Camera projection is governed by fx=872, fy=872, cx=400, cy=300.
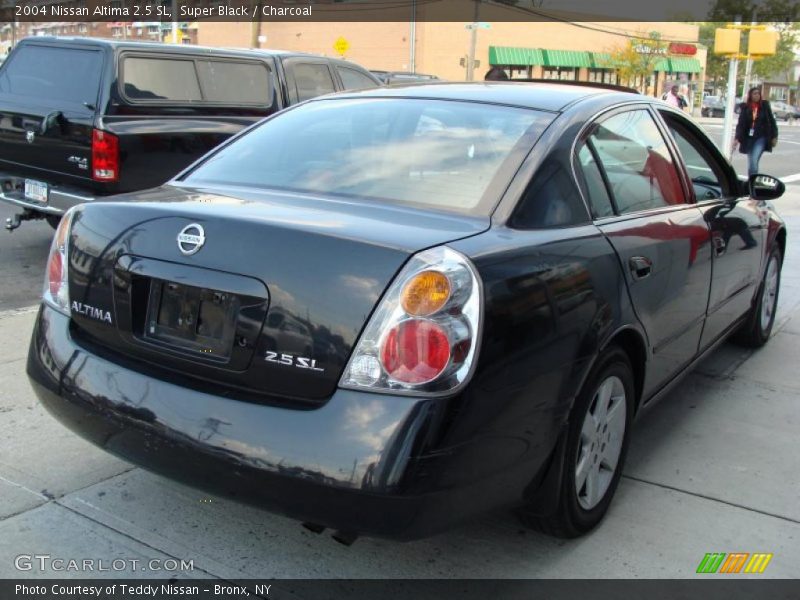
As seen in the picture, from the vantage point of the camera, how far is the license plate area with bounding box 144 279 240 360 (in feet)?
8.39

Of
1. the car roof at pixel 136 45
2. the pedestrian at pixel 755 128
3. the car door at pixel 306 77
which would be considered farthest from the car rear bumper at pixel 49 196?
the pedestrian at pixel 755 128

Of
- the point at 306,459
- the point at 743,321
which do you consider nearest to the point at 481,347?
the point at 306,459

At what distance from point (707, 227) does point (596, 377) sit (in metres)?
1.47

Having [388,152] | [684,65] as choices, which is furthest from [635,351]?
[684,65]

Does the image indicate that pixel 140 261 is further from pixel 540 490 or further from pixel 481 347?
pixel 540 490

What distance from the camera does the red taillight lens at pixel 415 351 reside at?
237 cm

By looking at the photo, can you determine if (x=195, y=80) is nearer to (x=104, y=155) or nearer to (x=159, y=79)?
(x=159, y=79)

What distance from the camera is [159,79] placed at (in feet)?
24.9

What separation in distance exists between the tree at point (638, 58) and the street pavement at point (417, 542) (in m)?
53.4

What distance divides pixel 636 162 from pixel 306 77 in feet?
19.7

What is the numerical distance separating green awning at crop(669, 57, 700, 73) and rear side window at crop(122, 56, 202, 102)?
6032 cm

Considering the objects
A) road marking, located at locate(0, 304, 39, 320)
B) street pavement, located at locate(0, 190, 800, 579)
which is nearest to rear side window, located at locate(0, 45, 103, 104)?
road marking, located at locate(0, 304, 39, 320)

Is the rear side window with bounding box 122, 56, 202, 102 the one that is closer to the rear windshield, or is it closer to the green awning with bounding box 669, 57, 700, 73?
the rear windshield

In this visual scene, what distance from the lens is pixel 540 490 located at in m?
2.87
